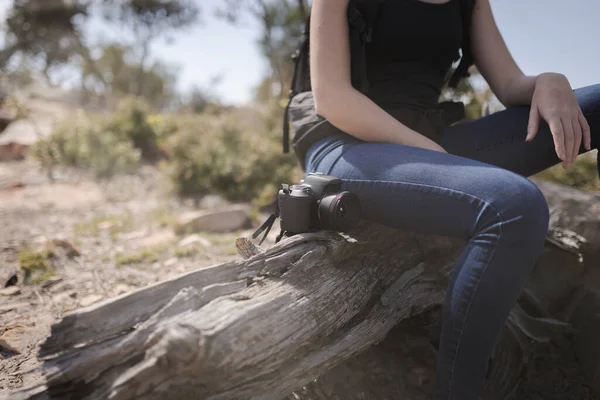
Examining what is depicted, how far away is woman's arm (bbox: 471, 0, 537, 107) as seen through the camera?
1810 millimetres

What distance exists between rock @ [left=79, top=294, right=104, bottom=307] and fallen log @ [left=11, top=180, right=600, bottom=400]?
135 centimetres

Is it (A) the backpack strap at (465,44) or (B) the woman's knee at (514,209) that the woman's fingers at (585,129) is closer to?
(B) the woman's knee at (514,209)

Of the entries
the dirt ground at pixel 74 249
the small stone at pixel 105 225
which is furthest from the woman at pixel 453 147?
the small stone at pixel 105 225

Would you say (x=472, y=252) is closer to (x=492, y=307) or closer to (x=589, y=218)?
(x=492, y=307)

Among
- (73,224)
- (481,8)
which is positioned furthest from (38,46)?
(481,8)

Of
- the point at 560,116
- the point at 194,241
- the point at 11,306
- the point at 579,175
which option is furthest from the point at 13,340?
the point at 579,175

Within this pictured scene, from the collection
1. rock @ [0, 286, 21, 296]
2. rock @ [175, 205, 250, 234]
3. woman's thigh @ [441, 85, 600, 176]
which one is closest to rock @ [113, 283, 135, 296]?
rock @ [0, 286, 21, 296]

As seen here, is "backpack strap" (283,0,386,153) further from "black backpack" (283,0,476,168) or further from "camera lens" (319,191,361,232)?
"camera lens" (319,191,361,232)

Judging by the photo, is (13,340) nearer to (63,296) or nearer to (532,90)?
(63,296)

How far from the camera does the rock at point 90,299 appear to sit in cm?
228

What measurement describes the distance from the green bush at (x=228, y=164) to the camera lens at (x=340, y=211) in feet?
9.47

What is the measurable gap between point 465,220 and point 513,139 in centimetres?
68

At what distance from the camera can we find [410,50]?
1.64 meters

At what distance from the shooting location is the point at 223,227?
378cm
